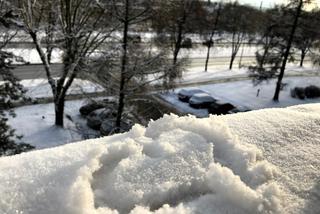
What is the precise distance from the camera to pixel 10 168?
2.16 metres

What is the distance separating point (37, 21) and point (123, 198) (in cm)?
1472

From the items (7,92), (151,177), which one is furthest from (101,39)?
(151,177)

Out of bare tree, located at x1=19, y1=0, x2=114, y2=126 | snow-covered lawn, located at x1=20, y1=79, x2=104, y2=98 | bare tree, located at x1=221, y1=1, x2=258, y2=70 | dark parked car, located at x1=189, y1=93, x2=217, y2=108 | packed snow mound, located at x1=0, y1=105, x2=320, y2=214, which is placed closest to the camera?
packed snow mound, located at x1=0, y1=105, x2=320, y2=214

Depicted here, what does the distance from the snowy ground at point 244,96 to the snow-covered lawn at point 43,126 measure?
695cm

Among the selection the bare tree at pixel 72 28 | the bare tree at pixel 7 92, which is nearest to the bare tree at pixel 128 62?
the bare tree at pixel 72 28

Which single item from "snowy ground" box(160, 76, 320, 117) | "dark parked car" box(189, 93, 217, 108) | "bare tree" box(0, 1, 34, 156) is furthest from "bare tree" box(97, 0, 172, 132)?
"snowy ground" box(160, 76, 320, 117)

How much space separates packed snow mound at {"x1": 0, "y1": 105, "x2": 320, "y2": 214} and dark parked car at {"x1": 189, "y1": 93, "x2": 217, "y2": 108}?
20779mm

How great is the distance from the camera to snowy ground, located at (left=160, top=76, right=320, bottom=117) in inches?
973

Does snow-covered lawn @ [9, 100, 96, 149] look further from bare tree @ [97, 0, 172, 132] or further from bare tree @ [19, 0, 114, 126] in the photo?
bare tree @ [97, 0, 172, 132]

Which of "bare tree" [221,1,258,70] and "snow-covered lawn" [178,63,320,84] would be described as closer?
"snow-covered lawn" [178,63,320,84]

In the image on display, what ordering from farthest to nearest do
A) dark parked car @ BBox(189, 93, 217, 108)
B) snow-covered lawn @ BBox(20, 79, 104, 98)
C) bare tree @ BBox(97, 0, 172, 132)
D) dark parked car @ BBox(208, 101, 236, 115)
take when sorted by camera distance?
dark parked car @ BBox(189, 93, 217, 108) < dark parked car @ BBox(208, 101, 236, 115) < snow-covered lawn @ BBox(20, 79, 104, 98) < bare tree @ BBox(97, 0, 172, 132)

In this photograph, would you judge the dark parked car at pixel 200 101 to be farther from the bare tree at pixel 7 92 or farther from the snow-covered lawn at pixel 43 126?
the bare tree at pixel 7 92

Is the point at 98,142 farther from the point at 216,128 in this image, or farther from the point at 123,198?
the point at 216,128

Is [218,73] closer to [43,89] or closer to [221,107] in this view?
[221,107]
